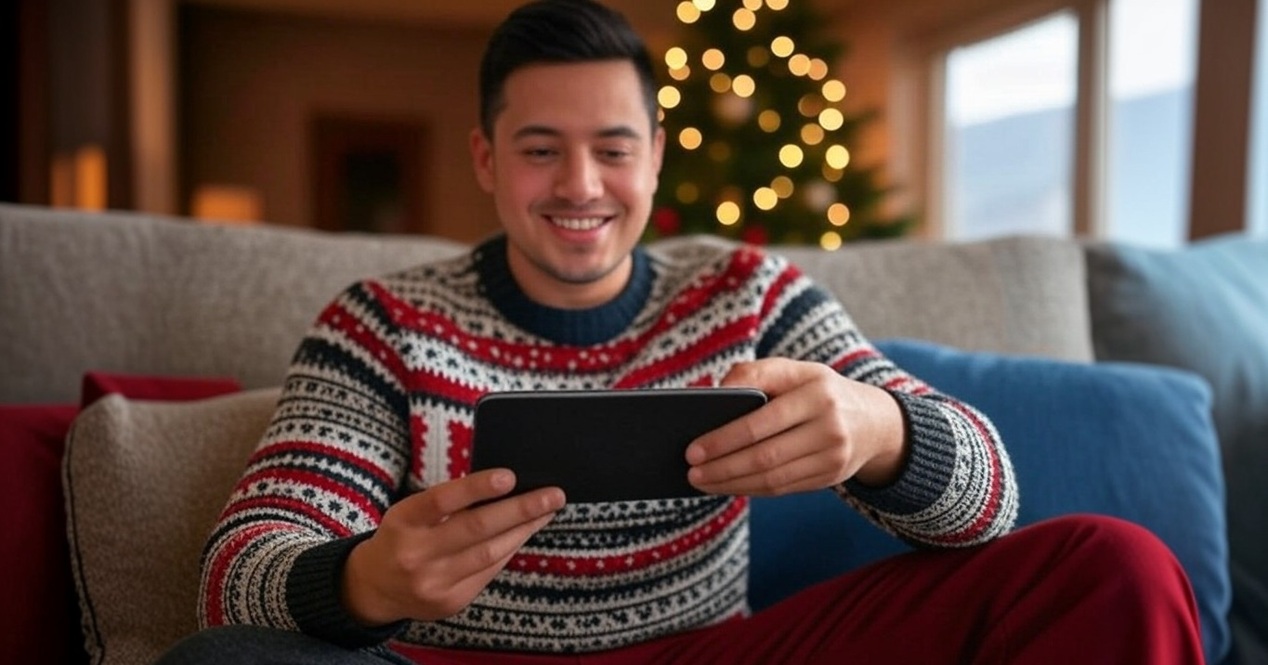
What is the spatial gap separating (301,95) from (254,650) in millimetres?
6443

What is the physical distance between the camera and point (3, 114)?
425cm

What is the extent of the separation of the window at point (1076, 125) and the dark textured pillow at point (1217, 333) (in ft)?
6.29

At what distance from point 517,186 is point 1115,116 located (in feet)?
12.2

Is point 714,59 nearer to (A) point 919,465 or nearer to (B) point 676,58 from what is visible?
(B) point 676,58

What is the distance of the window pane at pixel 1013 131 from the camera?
14.7 ft

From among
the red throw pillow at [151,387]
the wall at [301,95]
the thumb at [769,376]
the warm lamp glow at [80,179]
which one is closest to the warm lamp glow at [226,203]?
the wall at [301,95]

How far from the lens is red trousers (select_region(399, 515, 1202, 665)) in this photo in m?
0.82

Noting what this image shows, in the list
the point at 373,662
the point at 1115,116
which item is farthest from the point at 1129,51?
the point at 373,662

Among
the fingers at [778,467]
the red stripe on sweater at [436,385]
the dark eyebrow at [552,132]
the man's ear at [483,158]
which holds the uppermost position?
the dark eyebrow at [552,132]

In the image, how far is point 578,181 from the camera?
1.09 meters

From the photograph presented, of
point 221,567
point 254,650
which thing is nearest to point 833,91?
point 221,567

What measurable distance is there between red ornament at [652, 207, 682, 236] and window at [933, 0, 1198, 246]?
149cm

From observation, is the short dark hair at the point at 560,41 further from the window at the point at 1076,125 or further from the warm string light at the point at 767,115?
the window at the point at 1076,125

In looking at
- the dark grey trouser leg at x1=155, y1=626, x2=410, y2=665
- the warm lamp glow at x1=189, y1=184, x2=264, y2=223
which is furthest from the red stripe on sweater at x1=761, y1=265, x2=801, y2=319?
the warm lamp glow at x1=189, y1=184, x2=264, y2=223
